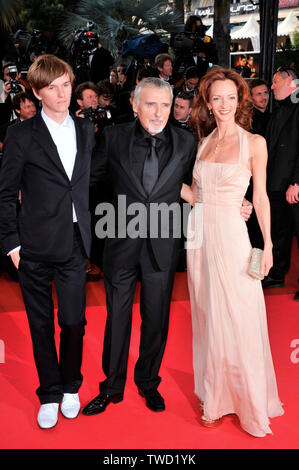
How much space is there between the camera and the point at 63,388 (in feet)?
8.64

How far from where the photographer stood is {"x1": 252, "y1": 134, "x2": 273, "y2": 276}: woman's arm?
2.31m

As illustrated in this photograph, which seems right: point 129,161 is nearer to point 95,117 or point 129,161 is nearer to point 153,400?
point 153,400

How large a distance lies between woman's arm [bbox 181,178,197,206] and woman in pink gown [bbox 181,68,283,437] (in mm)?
89

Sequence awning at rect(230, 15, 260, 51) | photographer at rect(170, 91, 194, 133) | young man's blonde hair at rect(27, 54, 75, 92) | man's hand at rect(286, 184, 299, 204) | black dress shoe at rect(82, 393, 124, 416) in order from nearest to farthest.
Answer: young man's blonde hair at rect(27, 54, 75, 92)
black dress shoe at rect(82, 393, 124, 416)
man's hand at rect(286, 184, 299, 204)
photographer at rect(170, 91, 194, 133)
awning at rect(230, 15, 260, 51)

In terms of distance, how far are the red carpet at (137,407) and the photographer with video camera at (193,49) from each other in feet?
12.1

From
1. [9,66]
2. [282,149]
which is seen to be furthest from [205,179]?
[9,66]

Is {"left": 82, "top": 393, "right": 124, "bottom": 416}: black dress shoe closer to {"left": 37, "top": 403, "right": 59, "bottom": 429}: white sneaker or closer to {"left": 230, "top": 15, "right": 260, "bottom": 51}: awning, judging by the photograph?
{"left": 37, "top": 403, "right": 59, "bottom": 429}: white sneaker

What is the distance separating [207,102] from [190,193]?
460 millimetres

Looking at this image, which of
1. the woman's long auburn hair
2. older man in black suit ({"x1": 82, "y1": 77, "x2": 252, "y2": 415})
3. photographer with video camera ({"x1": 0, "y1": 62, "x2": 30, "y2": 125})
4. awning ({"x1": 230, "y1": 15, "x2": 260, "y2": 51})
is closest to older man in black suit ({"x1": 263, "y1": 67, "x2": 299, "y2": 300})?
the woman's long auburn hair

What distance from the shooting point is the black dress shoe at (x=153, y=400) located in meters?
2.60

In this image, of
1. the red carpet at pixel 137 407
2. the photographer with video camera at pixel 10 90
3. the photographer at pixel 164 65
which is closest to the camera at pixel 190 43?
the photographer at pixel 164 65

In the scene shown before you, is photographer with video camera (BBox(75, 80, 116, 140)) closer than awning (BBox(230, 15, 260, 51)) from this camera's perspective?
Yes

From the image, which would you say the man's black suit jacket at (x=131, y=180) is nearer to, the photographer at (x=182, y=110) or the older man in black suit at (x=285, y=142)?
the older man in black suit at (x=285, y=142)
